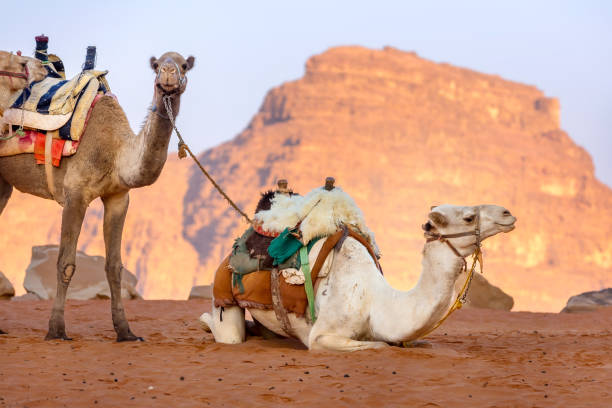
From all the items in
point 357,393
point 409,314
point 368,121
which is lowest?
point 357,393

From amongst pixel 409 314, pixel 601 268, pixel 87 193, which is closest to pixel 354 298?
pixel 409 314

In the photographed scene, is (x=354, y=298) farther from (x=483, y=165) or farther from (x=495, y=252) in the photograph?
(x=483, y=165)

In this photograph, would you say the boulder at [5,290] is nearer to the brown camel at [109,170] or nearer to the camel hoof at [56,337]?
the brown camel at [109,170]

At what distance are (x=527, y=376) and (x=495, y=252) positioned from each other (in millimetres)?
85975

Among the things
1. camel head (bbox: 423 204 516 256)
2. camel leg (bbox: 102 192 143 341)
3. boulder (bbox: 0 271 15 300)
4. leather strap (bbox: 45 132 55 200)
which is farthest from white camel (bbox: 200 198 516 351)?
boulder (bbox: 0 271 15 300)

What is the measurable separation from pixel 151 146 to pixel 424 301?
319 cm

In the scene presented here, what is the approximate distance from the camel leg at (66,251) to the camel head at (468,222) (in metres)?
3.81

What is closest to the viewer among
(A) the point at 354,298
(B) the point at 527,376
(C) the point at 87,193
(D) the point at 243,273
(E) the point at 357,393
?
(E) the point at 357,393

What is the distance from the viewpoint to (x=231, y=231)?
3639 inches

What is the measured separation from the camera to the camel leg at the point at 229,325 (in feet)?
26.7

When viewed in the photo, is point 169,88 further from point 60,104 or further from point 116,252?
point 116,252

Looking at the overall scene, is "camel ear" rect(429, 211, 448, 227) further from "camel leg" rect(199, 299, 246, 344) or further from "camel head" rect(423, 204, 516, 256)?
"camel leg" rect(199, 299, 246, 344)

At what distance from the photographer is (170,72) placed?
8016mm

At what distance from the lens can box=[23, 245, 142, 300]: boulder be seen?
17.9m
